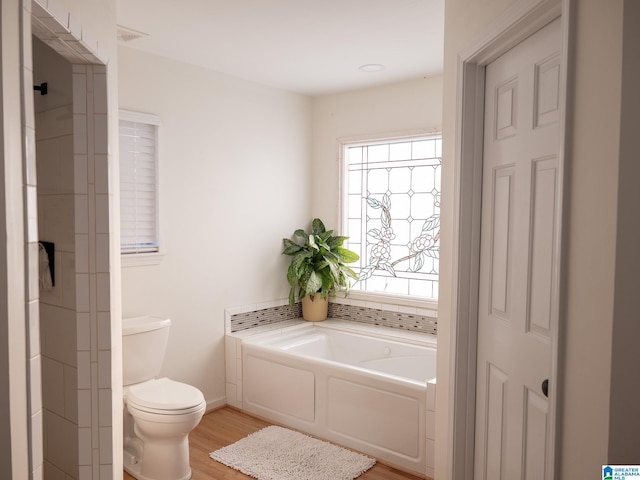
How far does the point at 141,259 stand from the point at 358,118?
2164 mm

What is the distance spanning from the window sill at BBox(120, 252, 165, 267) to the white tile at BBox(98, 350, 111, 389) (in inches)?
45.8

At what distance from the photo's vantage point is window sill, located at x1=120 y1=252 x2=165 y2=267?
336 cm

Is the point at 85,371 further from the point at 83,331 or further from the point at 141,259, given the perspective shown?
the point at 141,259

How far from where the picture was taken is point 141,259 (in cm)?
345

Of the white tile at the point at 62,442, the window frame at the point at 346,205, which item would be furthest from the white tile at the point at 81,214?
the window frame at the point at 346,205

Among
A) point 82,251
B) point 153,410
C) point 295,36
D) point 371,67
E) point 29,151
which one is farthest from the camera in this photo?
point 371,67

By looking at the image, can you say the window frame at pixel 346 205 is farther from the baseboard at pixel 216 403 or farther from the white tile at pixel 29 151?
the white tile at pixel 29 151

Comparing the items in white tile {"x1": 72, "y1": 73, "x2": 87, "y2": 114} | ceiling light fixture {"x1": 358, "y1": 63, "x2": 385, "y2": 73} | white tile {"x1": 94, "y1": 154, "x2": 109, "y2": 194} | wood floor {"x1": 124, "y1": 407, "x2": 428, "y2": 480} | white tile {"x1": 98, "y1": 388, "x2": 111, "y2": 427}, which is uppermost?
ceiling light fixture {"x1": 358, "y1": 63, "x2": 385, "y2": 73}

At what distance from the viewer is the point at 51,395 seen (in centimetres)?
252

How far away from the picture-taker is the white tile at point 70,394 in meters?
2.37

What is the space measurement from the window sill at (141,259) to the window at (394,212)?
5.66 feet

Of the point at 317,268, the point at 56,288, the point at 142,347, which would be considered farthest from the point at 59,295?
the point at 317,268

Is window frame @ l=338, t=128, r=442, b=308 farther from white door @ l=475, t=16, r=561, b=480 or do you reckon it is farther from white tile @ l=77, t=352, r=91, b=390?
white tile @ l=77, t=352, r=91, b=390

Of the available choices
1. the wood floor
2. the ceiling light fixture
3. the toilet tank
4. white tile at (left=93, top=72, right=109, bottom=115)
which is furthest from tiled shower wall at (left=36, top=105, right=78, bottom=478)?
the ceiling light fixture
